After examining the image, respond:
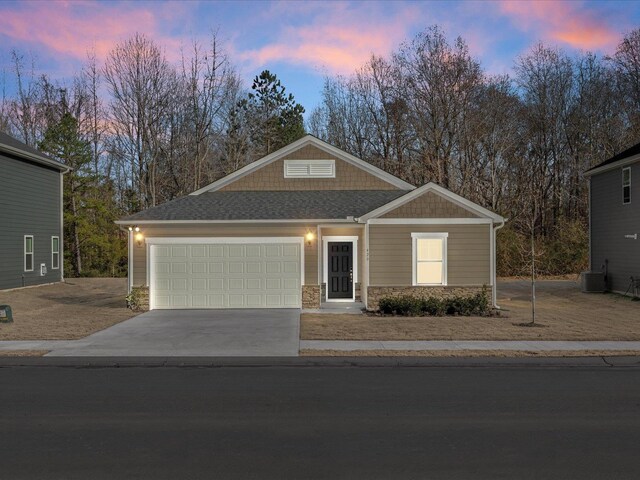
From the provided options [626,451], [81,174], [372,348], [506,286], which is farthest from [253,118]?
[626,451]

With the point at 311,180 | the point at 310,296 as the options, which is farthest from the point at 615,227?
the point at 310,296

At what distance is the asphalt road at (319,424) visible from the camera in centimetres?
566

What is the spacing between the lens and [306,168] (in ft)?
→ 77.5

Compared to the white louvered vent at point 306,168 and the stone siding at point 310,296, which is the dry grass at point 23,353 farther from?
the white louvered vent at point 306,168

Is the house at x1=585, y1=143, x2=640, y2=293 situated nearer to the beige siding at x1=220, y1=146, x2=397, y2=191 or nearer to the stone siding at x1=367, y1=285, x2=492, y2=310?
the stone siding at x1=367, y1=285, x2=492, y2=310

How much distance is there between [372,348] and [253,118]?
3380cm

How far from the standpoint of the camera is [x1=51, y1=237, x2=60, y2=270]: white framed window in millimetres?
30375

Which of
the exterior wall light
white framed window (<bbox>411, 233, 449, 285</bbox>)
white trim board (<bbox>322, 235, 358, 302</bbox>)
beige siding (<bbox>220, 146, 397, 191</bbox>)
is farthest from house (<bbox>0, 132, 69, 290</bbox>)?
white framed window (<bbox>411, 233, 449, 285</bbox>)

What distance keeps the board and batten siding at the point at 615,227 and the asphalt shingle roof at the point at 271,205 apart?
959 centimetres

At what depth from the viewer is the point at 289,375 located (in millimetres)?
10305

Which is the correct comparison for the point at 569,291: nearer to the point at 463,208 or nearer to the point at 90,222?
the point at 463,208

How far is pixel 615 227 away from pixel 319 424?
22391 mm

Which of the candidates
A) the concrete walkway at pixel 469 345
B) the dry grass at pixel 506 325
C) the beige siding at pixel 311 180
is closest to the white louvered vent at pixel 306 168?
the beige siding at pixel 311 180

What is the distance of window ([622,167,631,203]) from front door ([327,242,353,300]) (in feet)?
39.9
